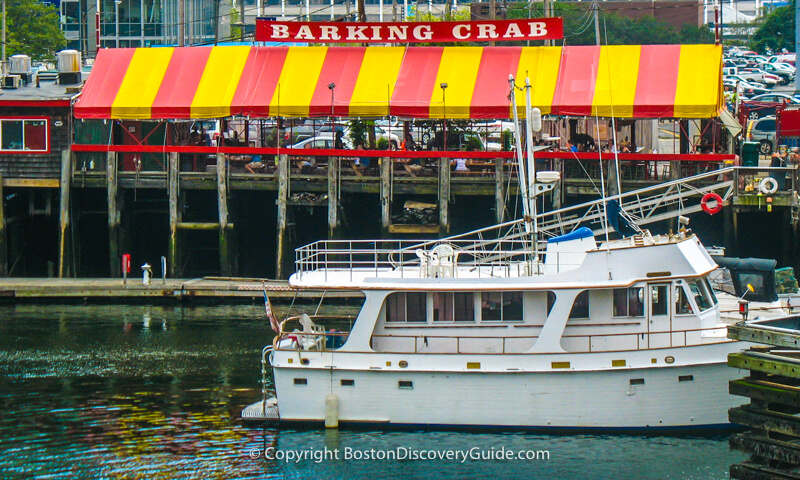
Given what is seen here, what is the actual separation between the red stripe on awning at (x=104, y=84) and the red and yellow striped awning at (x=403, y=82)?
0.03 m

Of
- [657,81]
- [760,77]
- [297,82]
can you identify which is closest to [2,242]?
[297,82]

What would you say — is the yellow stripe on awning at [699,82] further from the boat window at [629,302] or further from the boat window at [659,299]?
the boat window at [629,302]

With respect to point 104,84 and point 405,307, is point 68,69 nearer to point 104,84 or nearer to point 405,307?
point 104,84

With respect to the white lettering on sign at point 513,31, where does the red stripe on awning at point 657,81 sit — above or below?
below

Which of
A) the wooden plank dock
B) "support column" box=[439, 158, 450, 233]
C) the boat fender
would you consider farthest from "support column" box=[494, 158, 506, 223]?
the boat fender

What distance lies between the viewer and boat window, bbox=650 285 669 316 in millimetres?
22031

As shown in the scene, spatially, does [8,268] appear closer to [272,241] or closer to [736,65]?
[272,241]

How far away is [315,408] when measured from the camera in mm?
22344

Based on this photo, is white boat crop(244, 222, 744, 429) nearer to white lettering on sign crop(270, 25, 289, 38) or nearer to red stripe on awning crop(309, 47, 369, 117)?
red stripe on awning crop(309, 47, 369, 117)

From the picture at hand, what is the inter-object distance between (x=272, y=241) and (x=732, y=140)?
1557 centimetres

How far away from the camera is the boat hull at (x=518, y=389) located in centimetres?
2134

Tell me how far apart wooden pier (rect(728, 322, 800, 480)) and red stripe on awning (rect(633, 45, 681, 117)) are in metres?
19.4

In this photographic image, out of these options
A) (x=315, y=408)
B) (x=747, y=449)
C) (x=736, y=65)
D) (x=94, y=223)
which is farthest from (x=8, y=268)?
(x=736, y=65)

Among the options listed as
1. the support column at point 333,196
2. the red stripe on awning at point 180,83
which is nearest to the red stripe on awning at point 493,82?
the support column at point 333,196
